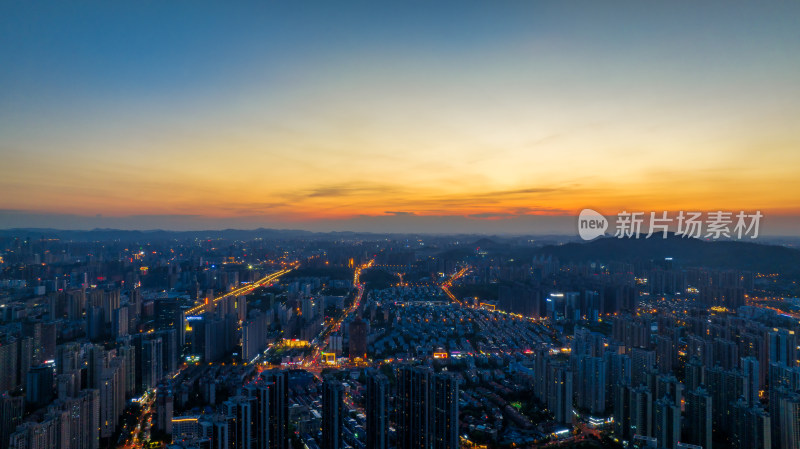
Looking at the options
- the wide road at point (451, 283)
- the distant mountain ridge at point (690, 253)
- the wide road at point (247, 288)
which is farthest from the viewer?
the wide road at point (451, 283)

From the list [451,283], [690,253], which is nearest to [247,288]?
[451,283]

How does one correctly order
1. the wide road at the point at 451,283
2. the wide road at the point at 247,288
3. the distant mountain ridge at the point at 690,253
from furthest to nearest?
the wide road at the point at 451,283, the distant mountain ridge at the point at 690,253, the wide road at the point at 247,288

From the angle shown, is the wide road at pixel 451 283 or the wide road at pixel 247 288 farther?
the wide road at pixel 451 283

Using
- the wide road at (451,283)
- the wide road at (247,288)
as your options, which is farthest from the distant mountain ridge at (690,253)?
the wide road at (247,288)

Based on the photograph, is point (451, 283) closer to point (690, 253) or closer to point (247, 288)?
point (247, 288)

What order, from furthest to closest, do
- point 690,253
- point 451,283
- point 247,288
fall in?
1. point 451,283
2. point 690,253
3. point 247,288

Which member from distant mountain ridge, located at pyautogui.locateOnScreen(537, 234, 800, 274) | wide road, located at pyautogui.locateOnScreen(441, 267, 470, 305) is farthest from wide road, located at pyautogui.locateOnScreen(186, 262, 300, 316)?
distant mountain ridge, located at pyautogui.locateOnScreen(537, 234, 800, 274)

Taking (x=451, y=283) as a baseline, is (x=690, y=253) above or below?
above

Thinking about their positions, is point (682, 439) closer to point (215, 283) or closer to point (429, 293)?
point (429, 293)

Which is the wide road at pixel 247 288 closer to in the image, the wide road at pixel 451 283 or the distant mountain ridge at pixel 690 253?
the wide road at pixel 451 283

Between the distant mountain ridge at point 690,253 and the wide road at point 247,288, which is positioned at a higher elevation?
the distant mountain ridge at point 690,253

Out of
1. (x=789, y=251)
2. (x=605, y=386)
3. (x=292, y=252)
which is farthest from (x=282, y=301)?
(x=789, y=251)
